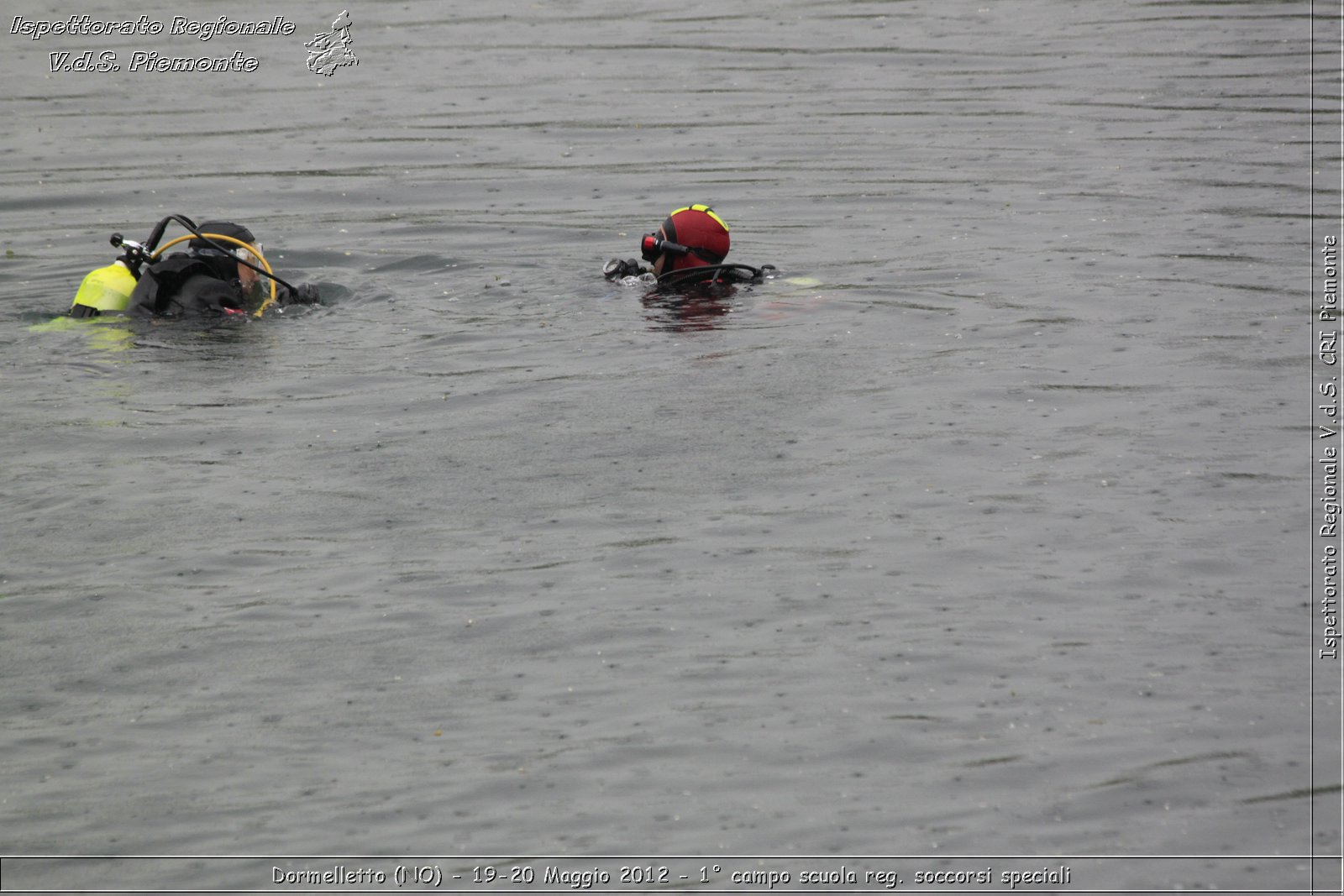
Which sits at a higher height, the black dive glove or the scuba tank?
the scuba tank

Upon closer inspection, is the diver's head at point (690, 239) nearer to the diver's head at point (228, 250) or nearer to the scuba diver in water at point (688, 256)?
the scuba diver in water at point (688, 256)

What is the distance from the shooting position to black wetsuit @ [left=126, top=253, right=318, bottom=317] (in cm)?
972

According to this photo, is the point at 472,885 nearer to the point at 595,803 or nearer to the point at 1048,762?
the point at 595,803

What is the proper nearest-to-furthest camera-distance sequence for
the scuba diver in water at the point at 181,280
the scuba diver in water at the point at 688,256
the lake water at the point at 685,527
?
1. the lake water at the point at 685,527
2. the scuba diver in water at the point at 181,280
3. the scuba diver in water at the point at 688,256

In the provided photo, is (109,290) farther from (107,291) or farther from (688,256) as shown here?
(688,256)

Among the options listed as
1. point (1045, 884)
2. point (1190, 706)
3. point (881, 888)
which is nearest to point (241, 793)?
point (881, 888)

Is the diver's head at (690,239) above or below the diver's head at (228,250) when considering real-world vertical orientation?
below

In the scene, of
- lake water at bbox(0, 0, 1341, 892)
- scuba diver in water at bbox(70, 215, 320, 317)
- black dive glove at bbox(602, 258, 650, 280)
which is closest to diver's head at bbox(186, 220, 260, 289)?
scuba diver in water at bbox(70, 215, 320, 317)

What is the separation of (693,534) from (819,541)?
546mm

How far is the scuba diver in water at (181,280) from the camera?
9.72 m

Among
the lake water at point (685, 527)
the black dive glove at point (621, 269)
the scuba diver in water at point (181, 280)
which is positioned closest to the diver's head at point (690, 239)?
the black dive glove at point (621, 269)

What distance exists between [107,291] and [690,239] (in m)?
3.67

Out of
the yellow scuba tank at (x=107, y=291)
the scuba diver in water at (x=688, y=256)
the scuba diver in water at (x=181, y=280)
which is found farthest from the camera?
the scuba diver in water at (x=688, y=256)

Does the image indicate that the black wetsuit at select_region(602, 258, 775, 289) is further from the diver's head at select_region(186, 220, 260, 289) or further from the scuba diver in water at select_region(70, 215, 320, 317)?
the diver's head at select_region(186, 220, 260, 289)
